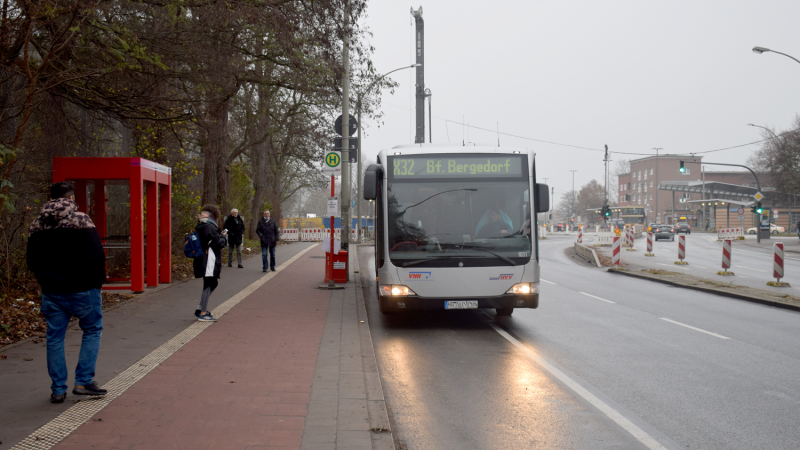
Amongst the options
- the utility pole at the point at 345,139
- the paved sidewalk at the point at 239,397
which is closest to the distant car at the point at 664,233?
the utility pole at the point at 345,139

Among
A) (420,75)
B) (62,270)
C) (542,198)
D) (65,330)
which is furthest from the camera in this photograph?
(420,75)

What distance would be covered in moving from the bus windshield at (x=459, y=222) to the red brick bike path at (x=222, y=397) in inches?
72.5

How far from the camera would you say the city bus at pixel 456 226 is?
9367 millimetres

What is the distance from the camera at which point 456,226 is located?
9547 mm

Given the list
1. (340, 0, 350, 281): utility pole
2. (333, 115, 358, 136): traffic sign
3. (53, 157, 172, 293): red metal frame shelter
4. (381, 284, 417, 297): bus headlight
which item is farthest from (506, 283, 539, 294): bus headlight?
(333, 115, 358, 136): traffic sign

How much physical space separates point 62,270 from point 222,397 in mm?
1653

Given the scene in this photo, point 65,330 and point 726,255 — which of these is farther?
point 726,255

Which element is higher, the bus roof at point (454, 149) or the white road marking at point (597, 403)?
the bus roof at point (454, 149)

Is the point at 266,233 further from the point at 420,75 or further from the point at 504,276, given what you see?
the point at 420,75

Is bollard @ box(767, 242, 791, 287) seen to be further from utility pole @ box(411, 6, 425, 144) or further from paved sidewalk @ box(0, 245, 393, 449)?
paved sidewalk @ box(0, 245, 393, 449)

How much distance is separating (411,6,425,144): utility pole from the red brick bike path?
56.0ft

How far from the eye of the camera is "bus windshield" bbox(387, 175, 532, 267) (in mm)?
9414

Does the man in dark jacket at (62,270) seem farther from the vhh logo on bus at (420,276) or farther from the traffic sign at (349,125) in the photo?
the traffic sign at (349,125)

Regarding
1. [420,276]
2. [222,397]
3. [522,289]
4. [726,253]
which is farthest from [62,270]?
[726,253]
